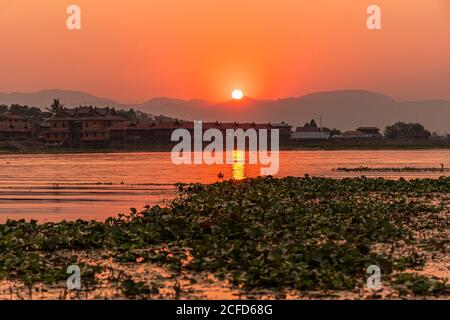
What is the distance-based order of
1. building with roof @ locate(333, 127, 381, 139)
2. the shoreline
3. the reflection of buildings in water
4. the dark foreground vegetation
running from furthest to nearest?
1. building with roof @ locate(333, 127, 381, 139)
2. the shoreline
3. the reflection of buildings in water
4. the dark foreground vegetation

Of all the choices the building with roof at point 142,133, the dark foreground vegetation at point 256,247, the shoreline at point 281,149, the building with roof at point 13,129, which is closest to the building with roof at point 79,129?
the building with roof at point 142,133

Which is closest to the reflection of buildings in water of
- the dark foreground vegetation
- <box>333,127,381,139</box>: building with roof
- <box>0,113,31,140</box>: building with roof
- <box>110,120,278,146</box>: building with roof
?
the dark foreground vegetation

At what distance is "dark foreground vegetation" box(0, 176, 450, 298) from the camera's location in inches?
384

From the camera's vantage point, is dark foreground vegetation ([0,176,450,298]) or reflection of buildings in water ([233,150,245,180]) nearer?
dark foreground vegetation ([0,176,450,298])

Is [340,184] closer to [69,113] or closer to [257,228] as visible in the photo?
[257,228]

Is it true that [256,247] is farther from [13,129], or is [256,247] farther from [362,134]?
[362,134]

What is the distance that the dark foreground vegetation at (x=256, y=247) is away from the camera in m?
9.75

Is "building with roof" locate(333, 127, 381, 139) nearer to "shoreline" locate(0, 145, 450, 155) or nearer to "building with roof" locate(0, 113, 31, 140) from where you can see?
"shoreline" locate(0, 145, 450, 155)

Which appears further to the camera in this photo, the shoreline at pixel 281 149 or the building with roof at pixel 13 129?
the building with roof at pixel 13 129

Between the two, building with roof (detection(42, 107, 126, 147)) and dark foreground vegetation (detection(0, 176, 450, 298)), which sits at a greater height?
building with roof (detection(42, 107, 126, 147))

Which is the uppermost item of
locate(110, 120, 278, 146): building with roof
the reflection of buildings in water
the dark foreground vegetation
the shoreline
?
locate(110, 120, 278, 146): building with roof

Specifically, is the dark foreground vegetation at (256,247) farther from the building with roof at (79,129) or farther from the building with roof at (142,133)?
the building with roof at (79,129)

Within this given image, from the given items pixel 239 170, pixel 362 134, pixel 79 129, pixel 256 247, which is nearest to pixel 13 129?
pixel 79 129

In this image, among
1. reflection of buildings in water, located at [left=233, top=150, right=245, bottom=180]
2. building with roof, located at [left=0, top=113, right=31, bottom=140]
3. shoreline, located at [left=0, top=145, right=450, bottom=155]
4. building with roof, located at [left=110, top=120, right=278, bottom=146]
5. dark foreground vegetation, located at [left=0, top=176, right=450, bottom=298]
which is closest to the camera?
dark foreground vegetation, located at [left=0, top=176, right=450, bottom=298]
